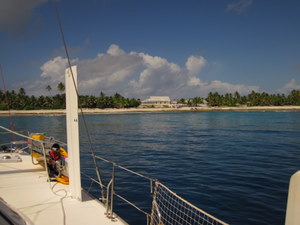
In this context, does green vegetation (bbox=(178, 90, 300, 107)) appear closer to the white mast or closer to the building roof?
the building roof

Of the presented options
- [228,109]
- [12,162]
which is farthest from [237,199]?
[228,109]

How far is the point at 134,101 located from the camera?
16088cm

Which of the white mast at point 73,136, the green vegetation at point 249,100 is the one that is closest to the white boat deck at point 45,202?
the white mast at point 73,136

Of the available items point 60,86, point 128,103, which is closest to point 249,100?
point 128,103

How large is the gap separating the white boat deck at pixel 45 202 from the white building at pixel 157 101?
168m

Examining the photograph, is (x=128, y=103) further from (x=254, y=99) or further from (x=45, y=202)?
(x=45, y=202)

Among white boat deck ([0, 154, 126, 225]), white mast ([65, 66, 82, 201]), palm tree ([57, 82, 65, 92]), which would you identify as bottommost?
white boat deck ([0, 154, 126, 225])

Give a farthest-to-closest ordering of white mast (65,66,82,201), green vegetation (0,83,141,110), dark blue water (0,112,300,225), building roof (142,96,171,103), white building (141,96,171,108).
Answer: building roof (142,96,171,103)
white building (141,96,171,108)
green vegetation (0,83,141,110)
dark blue water (0,112,300,225)
white mast (65,66,82,201)

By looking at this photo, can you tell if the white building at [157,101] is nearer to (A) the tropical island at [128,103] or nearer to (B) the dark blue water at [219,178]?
(A) the tropical island at [128,103]

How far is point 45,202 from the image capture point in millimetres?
5270

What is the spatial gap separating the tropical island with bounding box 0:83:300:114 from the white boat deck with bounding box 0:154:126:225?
126 m

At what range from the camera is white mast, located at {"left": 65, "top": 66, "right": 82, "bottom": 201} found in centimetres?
523

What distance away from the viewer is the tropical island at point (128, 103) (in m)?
128

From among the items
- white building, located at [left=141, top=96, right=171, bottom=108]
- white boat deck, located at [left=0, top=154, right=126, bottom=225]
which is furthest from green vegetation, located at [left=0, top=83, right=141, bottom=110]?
white boat deck, located at [left=0, top=154, right=126, bottom=225]
